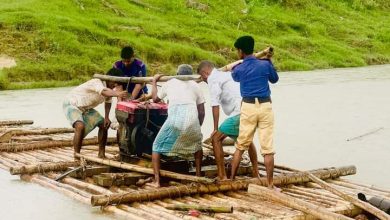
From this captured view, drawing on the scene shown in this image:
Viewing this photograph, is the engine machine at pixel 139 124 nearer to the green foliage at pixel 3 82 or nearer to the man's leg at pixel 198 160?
the man's leg at pixel 198 160

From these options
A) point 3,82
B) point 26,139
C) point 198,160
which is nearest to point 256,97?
point 198,160

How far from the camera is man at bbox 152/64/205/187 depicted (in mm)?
6152

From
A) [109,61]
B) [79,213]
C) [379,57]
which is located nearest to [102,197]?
[79,213]

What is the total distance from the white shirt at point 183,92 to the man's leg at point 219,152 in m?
→ 0.37

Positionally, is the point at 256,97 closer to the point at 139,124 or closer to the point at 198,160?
the point at 198,160

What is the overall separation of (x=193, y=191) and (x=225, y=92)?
3.29 ft

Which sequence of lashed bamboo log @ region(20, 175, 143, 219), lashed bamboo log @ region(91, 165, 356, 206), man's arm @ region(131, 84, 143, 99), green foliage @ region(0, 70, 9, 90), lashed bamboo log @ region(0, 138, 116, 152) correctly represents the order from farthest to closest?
green foliage @ region(0, 70, 9, 90), lashed bamboo log @ region(0, 138, 116, 152), man's arm @ region(131, 84, 143, 99), lashed bamboo log @ region(91, 165, 356, 206), lashed bamboo log @ region(20, 175, 143, 219)

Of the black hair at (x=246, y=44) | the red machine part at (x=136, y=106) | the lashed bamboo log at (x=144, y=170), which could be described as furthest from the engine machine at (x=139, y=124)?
the black hair at (x=246, y=44)

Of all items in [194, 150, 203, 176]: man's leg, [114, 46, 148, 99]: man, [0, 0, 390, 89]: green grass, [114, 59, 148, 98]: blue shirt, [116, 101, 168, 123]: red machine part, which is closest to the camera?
[194, 150, 203, 176]: man's leg

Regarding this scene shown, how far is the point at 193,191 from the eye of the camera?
590cm

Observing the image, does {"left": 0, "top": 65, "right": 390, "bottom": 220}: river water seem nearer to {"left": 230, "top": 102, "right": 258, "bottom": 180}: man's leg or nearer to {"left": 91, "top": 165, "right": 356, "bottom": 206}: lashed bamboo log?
{"left": 91, "top": 165, "right": 356, "bottom": 206}: lashed bamboo log

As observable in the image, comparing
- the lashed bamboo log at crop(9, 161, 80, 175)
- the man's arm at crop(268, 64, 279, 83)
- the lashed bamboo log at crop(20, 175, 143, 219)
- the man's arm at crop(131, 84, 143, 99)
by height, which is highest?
the man's arm at crop(268, 64, 279, 83)

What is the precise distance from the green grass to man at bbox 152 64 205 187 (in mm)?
15971

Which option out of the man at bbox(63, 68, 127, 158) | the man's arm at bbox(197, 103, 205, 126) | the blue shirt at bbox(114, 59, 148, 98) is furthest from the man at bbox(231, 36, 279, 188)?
the blue shirt at bbox(114, 59, 148, 98)
